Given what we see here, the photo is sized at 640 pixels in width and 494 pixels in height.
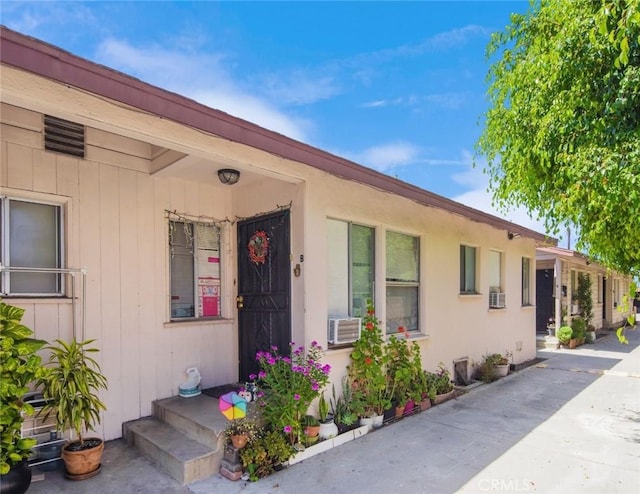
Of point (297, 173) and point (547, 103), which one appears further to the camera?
point (297, 173)

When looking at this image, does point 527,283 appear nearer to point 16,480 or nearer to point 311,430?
point 311,430

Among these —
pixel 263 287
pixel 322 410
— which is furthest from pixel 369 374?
pixel 263 287

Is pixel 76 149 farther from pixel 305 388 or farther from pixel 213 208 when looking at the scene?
pixel 305 388

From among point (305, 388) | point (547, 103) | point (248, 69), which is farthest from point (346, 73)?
point (305, 388)

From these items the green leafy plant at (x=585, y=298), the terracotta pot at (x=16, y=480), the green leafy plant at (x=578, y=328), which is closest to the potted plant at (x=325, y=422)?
the terracotta pot at (x=16, y=480)

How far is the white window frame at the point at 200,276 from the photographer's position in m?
4.93

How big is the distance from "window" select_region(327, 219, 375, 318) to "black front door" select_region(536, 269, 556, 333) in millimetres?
10466

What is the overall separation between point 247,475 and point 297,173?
297cm

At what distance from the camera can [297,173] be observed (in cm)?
443

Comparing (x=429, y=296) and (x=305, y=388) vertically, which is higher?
(x=429, y=296)

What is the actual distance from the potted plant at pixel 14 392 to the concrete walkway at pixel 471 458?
1.29 ft

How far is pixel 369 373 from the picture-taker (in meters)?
4.85

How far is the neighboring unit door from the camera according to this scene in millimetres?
4680

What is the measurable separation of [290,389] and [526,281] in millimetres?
7883
